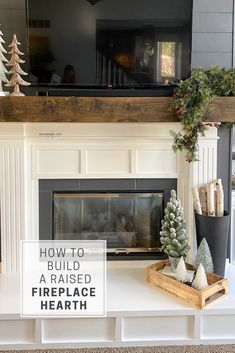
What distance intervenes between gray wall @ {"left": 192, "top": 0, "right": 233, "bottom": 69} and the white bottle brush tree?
1146mm

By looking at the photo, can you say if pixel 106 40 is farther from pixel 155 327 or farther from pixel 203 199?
pixel 155 327

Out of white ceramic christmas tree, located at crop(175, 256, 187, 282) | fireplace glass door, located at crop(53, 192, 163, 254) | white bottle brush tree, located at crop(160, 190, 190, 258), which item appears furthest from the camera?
fireplace glass door, located at crop(53, 192, 163, 254)

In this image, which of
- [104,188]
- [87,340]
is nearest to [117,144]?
[104,188]

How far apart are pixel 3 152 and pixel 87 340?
127 cm

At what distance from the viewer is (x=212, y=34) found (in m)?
2.77

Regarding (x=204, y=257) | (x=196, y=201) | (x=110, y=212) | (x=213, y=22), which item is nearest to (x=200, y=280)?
(x=204, y=257)

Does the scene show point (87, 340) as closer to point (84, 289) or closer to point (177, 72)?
point (84, 289)

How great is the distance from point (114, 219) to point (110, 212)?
0.06 meters

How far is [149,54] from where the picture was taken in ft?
8.10

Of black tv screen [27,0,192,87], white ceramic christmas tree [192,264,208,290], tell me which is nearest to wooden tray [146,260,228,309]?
white ceramic christmas tree [192,264,208,290]

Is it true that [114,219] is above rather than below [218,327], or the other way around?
above

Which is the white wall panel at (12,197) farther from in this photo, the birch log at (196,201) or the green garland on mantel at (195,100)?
the birch log at (196,201)

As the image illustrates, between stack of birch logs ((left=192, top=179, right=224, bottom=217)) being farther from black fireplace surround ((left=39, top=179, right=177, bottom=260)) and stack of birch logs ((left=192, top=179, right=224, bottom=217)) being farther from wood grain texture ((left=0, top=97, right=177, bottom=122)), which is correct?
wood grain texture ((left=0, top=97, right=177, bottom=122))

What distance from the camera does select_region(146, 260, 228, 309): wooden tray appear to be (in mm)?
2064
